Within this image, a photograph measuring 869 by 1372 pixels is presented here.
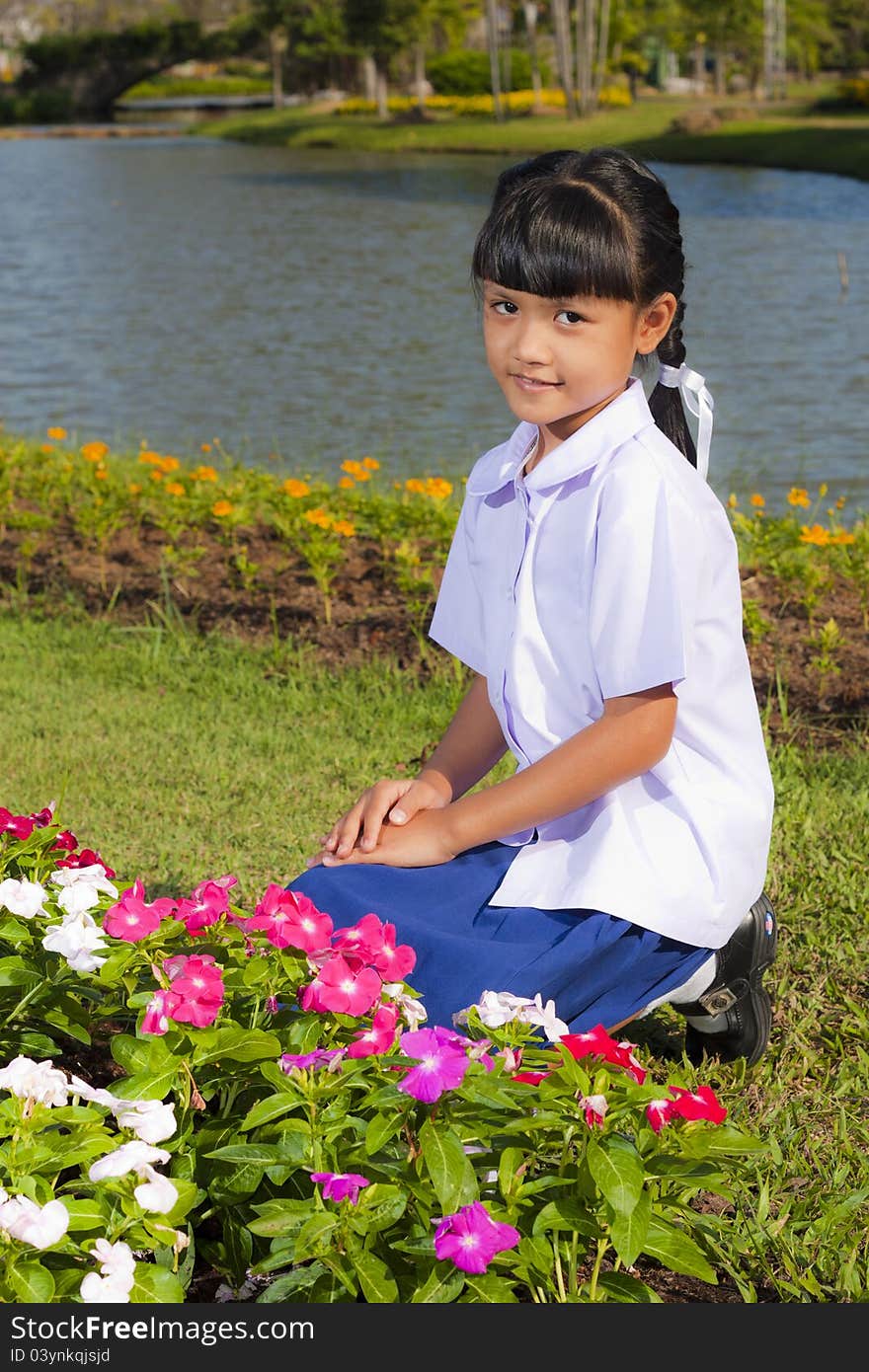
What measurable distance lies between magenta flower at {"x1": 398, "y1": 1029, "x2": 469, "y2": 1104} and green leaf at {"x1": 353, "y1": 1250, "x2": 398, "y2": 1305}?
14 centimetres

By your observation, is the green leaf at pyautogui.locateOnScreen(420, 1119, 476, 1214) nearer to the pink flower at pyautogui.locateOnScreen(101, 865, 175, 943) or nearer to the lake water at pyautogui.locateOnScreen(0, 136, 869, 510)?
the pink flower at pyautogui.locateOnScreen(101, 865, 175, 943)

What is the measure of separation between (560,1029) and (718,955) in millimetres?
574

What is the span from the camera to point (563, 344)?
70.5 inches

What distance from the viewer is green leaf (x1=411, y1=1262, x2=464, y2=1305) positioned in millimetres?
1294

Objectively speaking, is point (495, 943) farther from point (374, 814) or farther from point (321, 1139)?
point (321, 1139)

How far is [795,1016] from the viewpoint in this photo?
7.61 ft

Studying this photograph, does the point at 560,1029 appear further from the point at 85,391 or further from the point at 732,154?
the point at 732,154

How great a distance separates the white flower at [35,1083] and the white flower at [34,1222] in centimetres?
13

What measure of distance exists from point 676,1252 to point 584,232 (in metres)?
1.13

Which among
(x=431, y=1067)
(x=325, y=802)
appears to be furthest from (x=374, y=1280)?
(x=325, y=802)

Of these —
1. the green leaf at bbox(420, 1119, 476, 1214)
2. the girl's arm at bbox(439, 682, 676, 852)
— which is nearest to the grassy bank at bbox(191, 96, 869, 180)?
the girl's arm at bbox(439, 682, 676, 852)

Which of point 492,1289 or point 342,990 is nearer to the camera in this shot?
point 492,1289

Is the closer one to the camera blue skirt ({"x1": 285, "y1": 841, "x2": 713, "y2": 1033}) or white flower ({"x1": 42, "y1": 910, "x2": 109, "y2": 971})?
white flower ({"x1": 42, "y1": 910, "x2": 109, "y2": 971})

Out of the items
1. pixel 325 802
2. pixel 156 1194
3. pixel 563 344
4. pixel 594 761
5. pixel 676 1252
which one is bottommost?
pixel 325 802
